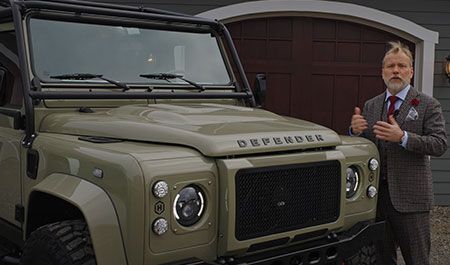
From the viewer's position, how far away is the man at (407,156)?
311 cm

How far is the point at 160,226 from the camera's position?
7.09 ft

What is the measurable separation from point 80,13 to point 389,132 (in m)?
2.10

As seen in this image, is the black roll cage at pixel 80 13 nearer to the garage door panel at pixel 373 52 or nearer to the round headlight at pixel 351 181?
the round headlight at pixel 351 181

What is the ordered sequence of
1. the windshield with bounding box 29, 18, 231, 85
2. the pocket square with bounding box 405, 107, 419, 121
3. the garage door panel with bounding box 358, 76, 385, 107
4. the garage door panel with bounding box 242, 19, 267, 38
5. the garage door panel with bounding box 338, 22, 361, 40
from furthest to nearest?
1. the garage door panel with bounding box 358, 76, 385, 107
2. the garage door panel with bounding box 338, 22, 361, 40
3. the garage door panel with bounding box 242, 19, 267, 38
4. the pocket square with bounding box 405, 107, 419, 121
5. the windshield with bounding box 29, 18, 231, 85

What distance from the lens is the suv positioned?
222cm

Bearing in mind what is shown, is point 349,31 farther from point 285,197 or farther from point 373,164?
point 285,197

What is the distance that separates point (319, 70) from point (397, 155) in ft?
14.6

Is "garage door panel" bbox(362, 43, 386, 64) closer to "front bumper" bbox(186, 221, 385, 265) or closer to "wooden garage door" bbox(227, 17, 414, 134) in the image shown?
"wooden garage door" bbox(227, 17, 414, 134)

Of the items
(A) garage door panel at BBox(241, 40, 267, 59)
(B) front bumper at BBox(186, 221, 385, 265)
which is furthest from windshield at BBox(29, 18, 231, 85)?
(A) garage door panel at BBox(241, 40, 267, 59)

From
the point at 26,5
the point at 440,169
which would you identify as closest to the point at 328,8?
the point at 440,169

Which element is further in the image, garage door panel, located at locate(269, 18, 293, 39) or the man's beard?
garage door panel, located at locate(269, 18, 293, 39)

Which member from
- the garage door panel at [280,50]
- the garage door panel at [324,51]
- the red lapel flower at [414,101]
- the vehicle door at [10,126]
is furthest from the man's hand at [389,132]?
the garage door panel at [324,51]

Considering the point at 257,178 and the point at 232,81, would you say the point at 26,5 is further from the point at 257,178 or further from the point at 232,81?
the point at 257,178

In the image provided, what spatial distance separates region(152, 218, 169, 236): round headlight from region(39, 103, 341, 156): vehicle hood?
37 centimetres
